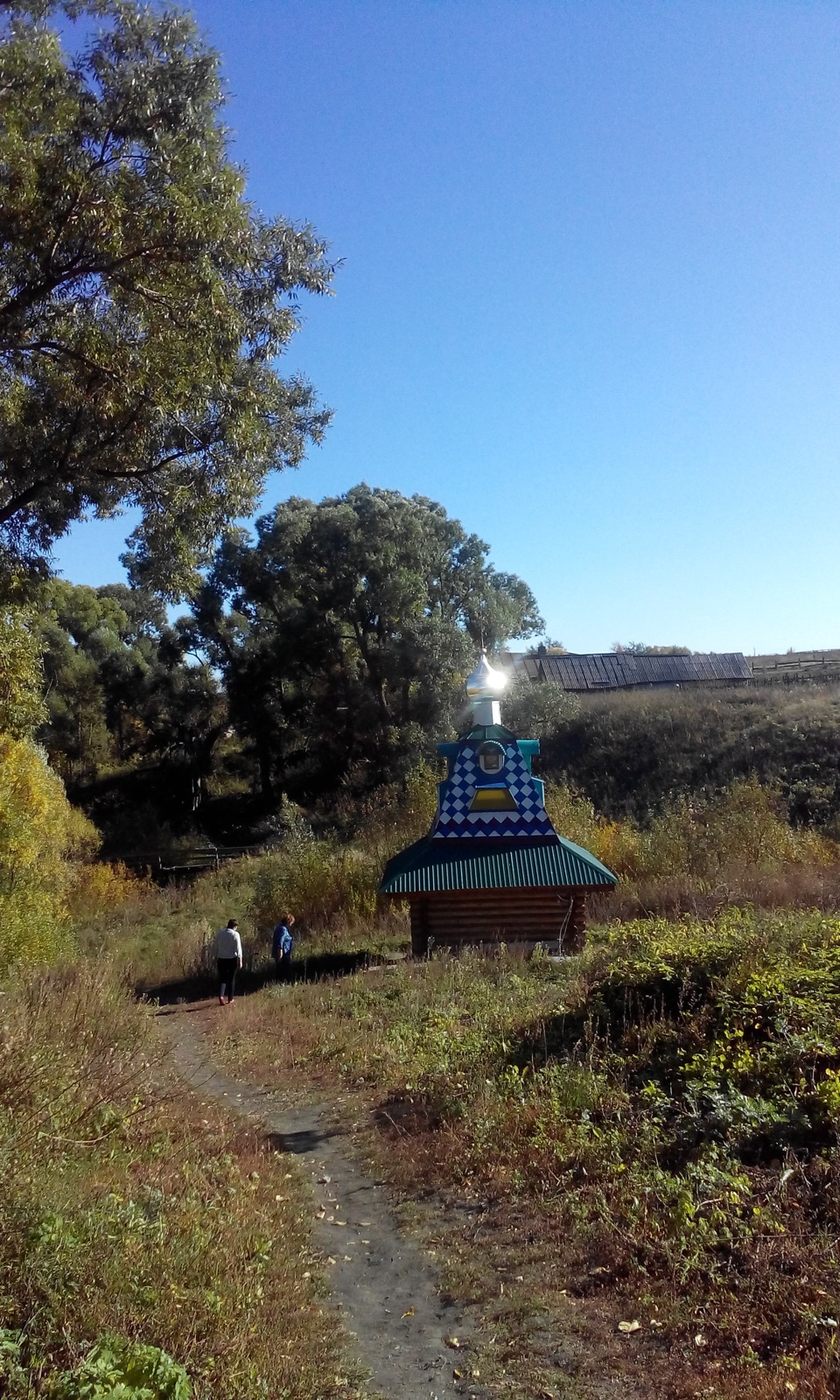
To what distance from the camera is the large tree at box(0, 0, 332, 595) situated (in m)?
7.97

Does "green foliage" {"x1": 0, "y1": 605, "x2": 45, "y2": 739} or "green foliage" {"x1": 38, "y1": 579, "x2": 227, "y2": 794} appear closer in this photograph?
"green foliage" {"x1": 0, "y1": 605, "x2": 45, "y2": 739}

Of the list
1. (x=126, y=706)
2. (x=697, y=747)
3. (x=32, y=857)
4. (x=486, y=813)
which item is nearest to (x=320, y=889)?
(x=32, y=857)

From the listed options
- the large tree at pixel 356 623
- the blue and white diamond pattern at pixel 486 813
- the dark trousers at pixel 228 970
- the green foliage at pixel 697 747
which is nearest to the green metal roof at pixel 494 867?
the blue and white diamond pattern at pixel 486 813

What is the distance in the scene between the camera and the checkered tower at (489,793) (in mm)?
15508

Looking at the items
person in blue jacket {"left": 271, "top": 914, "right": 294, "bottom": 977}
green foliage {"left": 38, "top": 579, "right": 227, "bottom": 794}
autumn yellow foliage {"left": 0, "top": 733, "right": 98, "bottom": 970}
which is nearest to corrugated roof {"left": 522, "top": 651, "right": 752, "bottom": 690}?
green foliage {"left": 38, "top": 579, "right": 227, "bottom": 794}

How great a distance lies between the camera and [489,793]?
15602 mm

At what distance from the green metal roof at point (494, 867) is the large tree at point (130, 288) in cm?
677

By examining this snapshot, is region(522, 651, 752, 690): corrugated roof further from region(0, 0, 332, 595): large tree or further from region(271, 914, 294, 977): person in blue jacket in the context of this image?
region(0, 0, 332, 595): large tree

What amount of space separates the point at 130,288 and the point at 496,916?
10.3 metres

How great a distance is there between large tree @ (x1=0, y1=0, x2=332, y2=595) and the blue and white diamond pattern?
689 cm

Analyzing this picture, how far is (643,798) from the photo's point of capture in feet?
105

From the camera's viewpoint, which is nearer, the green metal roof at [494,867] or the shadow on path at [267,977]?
the green metal roof at [494,867]

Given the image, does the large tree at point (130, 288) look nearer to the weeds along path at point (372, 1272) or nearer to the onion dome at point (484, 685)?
the weeds along path at point (372, 1272)

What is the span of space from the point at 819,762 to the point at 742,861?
13573mm
